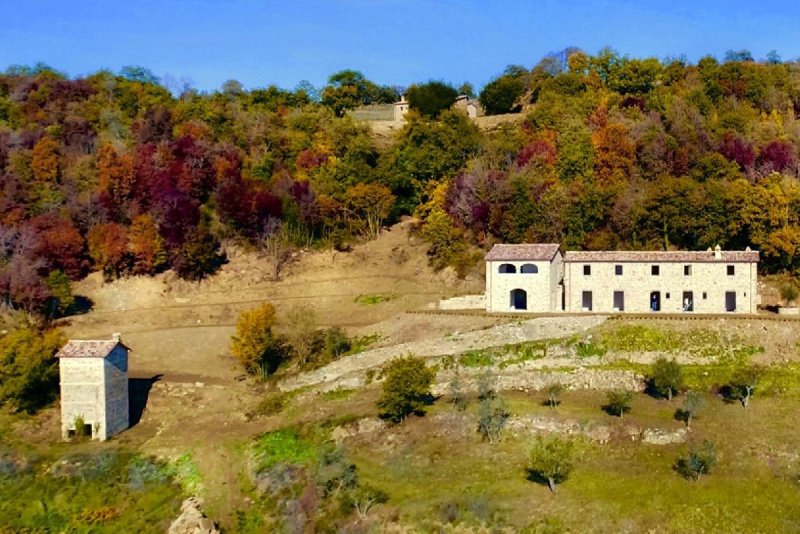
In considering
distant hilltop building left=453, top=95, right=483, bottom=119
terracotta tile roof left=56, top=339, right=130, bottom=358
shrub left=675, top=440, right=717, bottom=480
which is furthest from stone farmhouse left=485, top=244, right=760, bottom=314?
distant hilltop building left=453, top=95, right=483, bottom=119

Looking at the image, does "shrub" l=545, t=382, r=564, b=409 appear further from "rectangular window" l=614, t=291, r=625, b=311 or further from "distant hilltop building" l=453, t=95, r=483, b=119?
"distant hilltop building" l=453, t=95, r=483, b=119

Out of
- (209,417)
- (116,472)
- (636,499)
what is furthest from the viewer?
(209,417)

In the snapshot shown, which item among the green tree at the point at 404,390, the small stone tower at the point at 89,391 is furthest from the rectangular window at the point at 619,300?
the small stone tower at the point at 89,391

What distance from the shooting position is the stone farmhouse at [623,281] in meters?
48.8

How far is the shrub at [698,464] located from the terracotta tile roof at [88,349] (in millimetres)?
27179

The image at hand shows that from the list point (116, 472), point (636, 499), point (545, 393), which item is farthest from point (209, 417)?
point (636, 499)

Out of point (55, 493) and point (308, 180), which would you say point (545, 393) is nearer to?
point (55, 493)

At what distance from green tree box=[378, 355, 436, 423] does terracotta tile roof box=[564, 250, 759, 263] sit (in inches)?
591

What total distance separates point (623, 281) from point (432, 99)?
46.1 metres

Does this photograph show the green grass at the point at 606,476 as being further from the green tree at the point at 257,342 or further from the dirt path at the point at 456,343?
the green tree at the point at 257,342

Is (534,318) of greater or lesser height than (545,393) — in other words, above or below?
above

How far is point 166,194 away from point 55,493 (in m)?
36.8

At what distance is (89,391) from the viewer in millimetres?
42562

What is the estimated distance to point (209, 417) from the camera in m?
44.3
